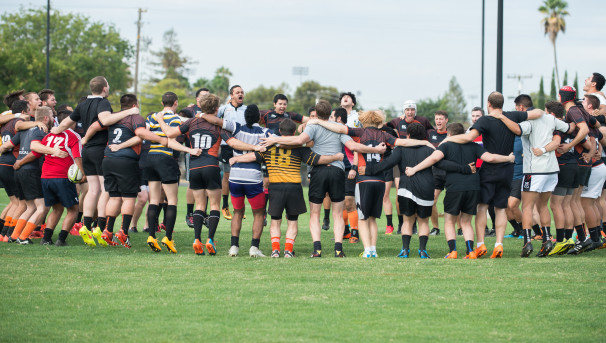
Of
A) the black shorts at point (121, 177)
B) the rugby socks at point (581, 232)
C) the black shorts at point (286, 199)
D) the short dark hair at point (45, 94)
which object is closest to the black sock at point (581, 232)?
the rugby socks at point (581, 232)

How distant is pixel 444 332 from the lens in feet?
20.2

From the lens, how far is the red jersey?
12062mm

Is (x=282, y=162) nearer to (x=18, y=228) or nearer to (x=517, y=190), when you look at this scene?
(x=18, y=228)

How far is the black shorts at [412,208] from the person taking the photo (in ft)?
35.5

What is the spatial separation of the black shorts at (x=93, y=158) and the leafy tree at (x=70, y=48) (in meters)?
59.1

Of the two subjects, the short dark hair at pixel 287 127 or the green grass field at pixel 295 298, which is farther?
the short dark hair at pixel 287 127

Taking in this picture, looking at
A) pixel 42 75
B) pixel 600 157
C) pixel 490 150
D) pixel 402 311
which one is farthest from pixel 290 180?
pixel 42 75

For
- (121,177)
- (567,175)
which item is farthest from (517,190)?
(121,177)

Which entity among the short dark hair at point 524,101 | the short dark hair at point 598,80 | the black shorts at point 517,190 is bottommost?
the black shorts at point 517,190

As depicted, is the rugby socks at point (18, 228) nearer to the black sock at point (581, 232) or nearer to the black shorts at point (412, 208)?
the black shorts at point (412, 208)

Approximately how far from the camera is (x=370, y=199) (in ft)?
35.5

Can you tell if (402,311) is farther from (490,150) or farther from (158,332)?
(490,150)

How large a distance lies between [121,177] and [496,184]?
5.80 metres

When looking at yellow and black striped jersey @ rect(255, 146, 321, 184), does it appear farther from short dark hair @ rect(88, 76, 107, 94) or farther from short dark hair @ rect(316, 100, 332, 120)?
short dark hair @ rect(88, 76, 107, 94)
